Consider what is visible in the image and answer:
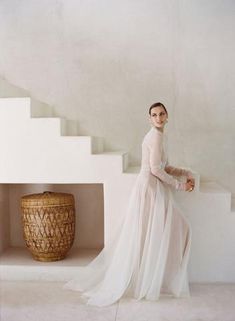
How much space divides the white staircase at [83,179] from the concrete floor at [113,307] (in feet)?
0.72

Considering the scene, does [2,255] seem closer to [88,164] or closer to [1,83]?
[88,164]

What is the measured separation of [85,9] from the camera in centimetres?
482

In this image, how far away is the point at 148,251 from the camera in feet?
11.8

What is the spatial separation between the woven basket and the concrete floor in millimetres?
419

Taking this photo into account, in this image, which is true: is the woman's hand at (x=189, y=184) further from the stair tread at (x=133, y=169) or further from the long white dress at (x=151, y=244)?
the stair tread at (x=133, y=169)

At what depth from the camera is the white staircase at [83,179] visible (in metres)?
3.98

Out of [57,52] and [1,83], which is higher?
[57,52]

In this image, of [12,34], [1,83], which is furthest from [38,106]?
[12,34]

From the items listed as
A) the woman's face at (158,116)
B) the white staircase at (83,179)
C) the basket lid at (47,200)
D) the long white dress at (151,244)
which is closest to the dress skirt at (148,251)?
the long white dress at (151,244)

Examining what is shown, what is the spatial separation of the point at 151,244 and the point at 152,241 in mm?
24

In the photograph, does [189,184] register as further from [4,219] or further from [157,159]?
[4,219]

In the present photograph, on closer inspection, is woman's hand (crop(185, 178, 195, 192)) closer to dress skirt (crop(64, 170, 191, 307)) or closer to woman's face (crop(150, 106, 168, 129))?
dress skirt (crop(64, 170, 191, 307))

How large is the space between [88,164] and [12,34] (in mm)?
1852

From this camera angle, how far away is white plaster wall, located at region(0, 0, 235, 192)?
15.5 feet
